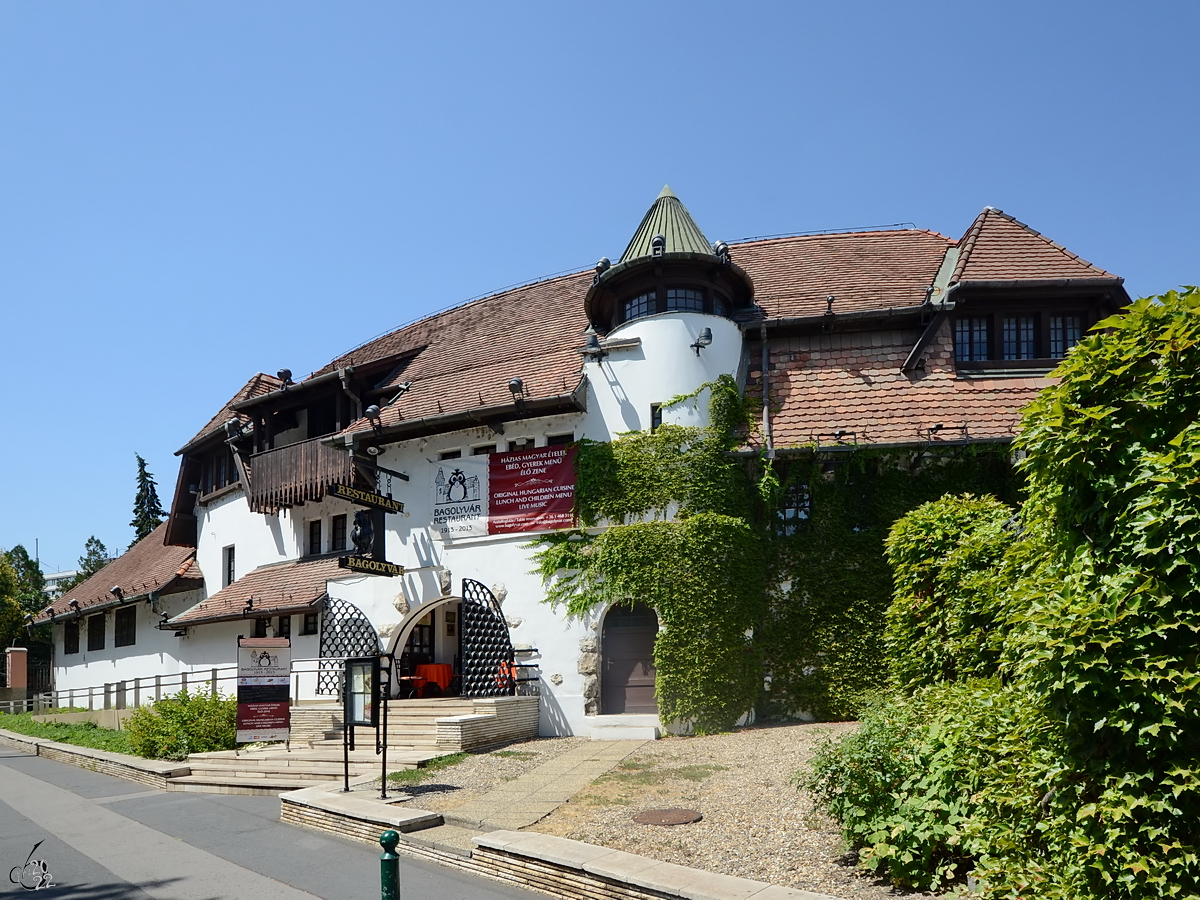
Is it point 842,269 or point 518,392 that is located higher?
point 842,269

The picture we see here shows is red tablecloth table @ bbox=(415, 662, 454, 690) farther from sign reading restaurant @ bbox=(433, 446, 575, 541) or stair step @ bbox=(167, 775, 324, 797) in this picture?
stair step @ bbox=(167, 775, 324, 797)

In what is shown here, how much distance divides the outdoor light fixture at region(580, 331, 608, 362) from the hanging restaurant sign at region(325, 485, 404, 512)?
230 inches

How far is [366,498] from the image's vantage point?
20.5 m

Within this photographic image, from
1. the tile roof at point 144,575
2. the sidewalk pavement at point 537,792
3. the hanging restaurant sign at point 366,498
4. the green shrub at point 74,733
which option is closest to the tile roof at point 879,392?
A: the sidewalk pavement at point 537,792

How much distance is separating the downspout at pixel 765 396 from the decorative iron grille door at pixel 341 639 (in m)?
10.2

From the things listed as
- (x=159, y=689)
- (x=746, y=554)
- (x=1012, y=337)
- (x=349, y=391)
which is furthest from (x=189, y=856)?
(x=159, y=689)

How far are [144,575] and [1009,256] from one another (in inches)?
1181

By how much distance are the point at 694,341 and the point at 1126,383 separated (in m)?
13.8

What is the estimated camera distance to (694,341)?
1956 centimetres

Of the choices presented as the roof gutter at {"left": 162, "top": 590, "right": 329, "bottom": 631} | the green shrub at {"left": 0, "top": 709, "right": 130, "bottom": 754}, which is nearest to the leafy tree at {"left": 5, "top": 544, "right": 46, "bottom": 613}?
the green shrub at {"left": 0, "top": 709, "right": 130, "bottom": 754}

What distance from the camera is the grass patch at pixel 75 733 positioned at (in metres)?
22.3

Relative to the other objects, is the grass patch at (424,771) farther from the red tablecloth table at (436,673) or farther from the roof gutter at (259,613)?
the roof gutter at (259,613)

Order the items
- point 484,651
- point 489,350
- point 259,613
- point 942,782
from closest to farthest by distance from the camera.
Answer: point 942,782 → point 484,651 → point 259,613 → point 489,350

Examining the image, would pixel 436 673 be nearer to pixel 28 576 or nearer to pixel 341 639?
pixel 341 639
